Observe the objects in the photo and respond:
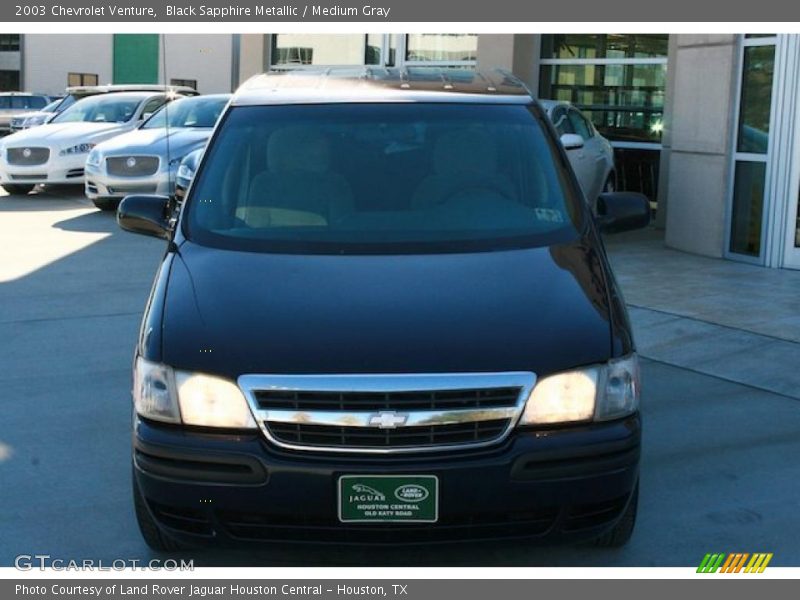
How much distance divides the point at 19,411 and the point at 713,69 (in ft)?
24.7

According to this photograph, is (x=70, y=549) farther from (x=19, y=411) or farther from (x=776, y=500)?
(x=776, y=500)

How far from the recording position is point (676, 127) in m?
11.8

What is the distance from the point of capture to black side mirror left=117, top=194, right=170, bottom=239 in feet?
18.1

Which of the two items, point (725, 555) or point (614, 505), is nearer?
point (614, 505)

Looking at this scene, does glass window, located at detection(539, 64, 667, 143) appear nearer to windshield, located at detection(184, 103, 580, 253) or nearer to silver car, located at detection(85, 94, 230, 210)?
silver car, located at detection(85, 94, 230, 210)

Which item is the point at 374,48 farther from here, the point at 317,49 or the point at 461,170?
the point at 461,170

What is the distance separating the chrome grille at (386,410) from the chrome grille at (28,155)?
1462 centimetres

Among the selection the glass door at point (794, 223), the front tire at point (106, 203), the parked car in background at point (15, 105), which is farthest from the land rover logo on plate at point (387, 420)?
the parked car in background at point (15, 105)

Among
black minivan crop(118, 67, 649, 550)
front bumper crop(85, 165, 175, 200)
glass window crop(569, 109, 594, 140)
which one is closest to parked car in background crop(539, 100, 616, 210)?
glass window crop(569, 109, 594, 140)

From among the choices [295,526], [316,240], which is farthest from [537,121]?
[295,526]

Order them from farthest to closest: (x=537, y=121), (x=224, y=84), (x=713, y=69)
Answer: (x=224, y=84), (x=713, y=69), (x=537, y=121)

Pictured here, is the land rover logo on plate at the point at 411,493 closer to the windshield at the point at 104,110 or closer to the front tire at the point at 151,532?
the front tire at the point at 151,532

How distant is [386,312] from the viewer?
4039mm

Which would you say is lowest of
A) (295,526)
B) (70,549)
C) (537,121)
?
(70,549)
